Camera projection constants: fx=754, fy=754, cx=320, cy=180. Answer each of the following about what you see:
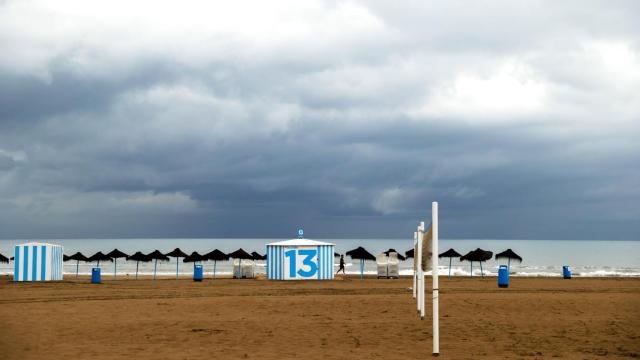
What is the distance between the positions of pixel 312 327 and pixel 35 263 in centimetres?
2774

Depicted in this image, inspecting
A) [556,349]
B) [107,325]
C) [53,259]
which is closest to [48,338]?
[107,325]

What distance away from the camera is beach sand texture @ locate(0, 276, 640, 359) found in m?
13.3

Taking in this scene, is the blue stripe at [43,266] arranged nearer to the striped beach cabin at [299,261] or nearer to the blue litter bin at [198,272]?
the blue litter bin at [198,272]

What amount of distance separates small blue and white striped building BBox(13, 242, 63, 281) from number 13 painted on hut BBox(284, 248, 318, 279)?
12.7 m

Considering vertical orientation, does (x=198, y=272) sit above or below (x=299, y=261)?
below

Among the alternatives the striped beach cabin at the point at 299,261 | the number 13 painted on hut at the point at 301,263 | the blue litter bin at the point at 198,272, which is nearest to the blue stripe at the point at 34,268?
the blue litter bin at the point at 198,272

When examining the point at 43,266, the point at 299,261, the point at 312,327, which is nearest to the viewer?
the point at 312,327

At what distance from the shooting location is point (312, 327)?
17.1 meters

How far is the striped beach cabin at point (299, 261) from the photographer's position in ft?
139

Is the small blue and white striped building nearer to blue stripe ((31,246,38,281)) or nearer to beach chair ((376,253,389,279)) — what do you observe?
blue stripe ((31,246,38,281))

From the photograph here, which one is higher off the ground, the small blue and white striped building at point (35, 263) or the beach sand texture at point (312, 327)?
the small blue and white striped building at point (35, 263)

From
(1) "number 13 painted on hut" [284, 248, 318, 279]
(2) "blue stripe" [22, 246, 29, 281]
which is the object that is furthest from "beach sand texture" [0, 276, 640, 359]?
(1) "number 13 painted on hut" [284, 248, 318, 279]

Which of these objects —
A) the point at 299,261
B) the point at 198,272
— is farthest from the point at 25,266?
the point at 299,261

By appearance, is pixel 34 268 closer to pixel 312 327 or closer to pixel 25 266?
pixel 25 266
